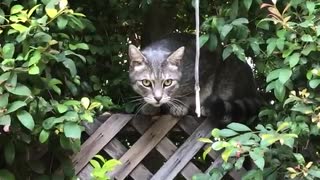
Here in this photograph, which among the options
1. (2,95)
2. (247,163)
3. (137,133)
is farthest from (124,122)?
(2,95)

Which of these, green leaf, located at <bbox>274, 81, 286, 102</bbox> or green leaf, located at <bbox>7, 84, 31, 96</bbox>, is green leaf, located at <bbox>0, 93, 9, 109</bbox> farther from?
green leaf, located at <bbox>274, 81, 286, 102</bbox>

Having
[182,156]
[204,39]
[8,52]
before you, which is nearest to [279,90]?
[204,39]

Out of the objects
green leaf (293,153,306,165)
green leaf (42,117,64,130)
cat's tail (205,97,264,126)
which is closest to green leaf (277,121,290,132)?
green leaf (293,153,306,165)

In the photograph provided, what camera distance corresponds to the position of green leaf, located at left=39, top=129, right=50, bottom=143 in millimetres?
2420

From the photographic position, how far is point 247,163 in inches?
114

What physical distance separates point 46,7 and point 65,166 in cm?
72

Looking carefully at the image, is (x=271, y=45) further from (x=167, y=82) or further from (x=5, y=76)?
(x=5, y=76)

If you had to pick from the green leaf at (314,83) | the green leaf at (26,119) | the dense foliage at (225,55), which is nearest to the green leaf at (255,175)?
the dense foliage at (225,55)

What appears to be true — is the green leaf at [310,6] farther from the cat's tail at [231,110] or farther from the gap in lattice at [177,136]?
the gap in lattice at [177,136]

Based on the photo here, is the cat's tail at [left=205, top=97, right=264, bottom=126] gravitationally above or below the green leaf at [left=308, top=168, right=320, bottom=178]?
below

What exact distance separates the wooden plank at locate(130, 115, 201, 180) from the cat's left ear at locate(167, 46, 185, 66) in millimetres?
344

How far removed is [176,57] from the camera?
3.13 m

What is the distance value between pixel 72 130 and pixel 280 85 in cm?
78

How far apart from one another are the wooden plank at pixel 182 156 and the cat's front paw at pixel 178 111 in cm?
12
